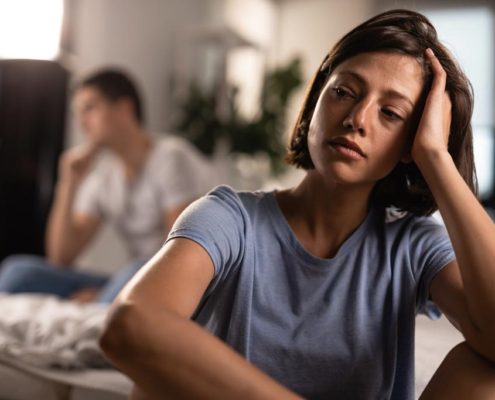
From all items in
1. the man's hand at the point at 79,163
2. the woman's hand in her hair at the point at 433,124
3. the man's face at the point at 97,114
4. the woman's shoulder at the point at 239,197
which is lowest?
the man's hand at the point at 79,163

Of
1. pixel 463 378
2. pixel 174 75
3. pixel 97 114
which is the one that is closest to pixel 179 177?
pixel 97 114

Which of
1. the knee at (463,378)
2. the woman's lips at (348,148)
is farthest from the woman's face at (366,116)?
the knee at (463,378)

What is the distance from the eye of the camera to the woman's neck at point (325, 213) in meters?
0.95

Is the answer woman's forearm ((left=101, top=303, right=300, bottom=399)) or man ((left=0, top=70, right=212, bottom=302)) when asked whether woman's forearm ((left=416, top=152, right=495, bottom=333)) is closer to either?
woman's forearm ((left=101, top=303, right=300, bottom=399))

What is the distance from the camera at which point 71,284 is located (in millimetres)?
2197

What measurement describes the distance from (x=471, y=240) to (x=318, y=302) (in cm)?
21

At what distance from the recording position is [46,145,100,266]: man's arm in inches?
100

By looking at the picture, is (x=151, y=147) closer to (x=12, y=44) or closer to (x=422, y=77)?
(x=12, y=44)

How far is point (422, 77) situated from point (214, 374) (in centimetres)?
47

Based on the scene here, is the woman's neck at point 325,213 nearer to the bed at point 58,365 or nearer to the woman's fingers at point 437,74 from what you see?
the woman's fingers at point 437,74

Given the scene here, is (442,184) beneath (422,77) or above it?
beneath

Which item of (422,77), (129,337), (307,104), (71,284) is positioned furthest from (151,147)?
Answer: (129,337)

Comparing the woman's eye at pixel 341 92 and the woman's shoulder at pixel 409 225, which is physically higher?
the woman's eye at pixel 341 92

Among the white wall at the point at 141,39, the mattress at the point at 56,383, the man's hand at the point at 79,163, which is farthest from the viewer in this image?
the white wall at the point at 141,39
